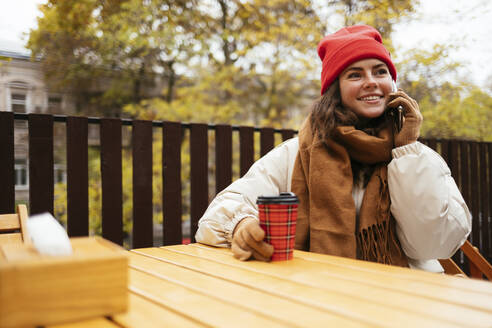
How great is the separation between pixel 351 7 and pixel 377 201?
6.10 m

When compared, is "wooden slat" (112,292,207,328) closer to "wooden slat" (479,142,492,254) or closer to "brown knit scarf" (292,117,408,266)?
"brown knit scarf" (292,117,408,266)

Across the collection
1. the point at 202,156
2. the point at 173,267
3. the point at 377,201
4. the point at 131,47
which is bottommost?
the point at 173,267

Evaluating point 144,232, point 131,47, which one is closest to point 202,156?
point 144,232

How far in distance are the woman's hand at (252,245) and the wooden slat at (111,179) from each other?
1482 millimetres

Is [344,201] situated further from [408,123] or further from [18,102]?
[18,102]

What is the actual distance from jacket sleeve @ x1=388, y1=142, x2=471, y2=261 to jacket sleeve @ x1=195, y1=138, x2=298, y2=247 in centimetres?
50

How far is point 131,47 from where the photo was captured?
6.95 m

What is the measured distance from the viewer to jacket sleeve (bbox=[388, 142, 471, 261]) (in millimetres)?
1470

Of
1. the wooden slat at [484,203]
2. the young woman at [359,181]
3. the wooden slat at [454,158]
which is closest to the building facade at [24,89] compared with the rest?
the young woman at [359,181]

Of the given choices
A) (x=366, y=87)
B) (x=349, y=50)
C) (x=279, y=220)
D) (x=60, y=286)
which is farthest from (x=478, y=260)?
(x=60, y=286)

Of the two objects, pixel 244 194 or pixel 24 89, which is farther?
pixel 24 89

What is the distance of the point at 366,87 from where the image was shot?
5.91 ft

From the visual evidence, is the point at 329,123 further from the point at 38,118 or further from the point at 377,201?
the point at 38,118

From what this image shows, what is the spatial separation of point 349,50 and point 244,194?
0.85 m
